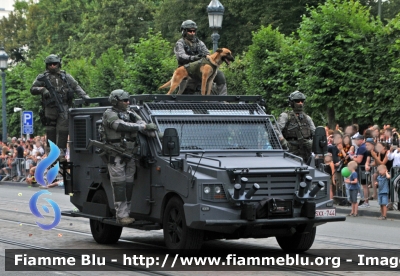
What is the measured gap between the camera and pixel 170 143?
11734mm

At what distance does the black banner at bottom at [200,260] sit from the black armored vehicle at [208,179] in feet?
1.03

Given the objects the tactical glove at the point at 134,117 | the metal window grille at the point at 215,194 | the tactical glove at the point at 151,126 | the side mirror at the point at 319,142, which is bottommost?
the metal window grille at the point at 215,194

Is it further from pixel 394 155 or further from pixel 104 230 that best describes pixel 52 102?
pixel 394 155

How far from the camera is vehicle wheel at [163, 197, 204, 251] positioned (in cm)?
1166

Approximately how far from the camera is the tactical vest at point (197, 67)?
14.5 metres

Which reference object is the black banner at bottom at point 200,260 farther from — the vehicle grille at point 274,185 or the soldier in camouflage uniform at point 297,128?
the soldier in camouflage uniform at point 297,128

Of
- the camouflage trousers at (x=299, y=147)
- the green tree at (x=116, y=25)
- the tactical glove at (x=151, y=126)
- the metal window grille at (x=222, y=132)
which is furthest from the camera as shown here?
the green tree at (x=116, y=25)

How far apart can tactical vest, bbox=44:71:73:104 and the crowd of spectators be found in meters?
7.17

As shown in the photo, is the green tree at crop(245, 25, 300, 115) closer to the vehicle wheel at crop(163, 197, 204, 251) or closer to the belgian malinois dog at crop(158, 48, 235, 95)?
the belgian malinois dog at crop(158, 48, 235, 95)

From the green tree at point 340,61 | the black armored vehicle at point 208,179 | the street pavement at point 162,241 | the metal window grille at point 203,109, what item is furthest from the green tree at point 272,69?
the black armored vehicle at point 208,179

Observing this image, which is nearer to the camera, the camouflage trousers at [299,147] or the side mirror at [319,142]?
the side mirror at [319,142]

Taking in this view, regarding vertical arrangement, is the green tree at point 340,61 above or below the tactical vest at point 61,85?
above

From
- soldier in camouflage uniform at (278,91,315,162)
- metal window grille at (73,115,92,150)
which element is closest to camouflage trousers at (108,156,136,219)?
metal window grille at (73,115,92,150)

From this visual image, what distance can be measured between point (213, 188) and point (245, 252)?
6.04 ft
